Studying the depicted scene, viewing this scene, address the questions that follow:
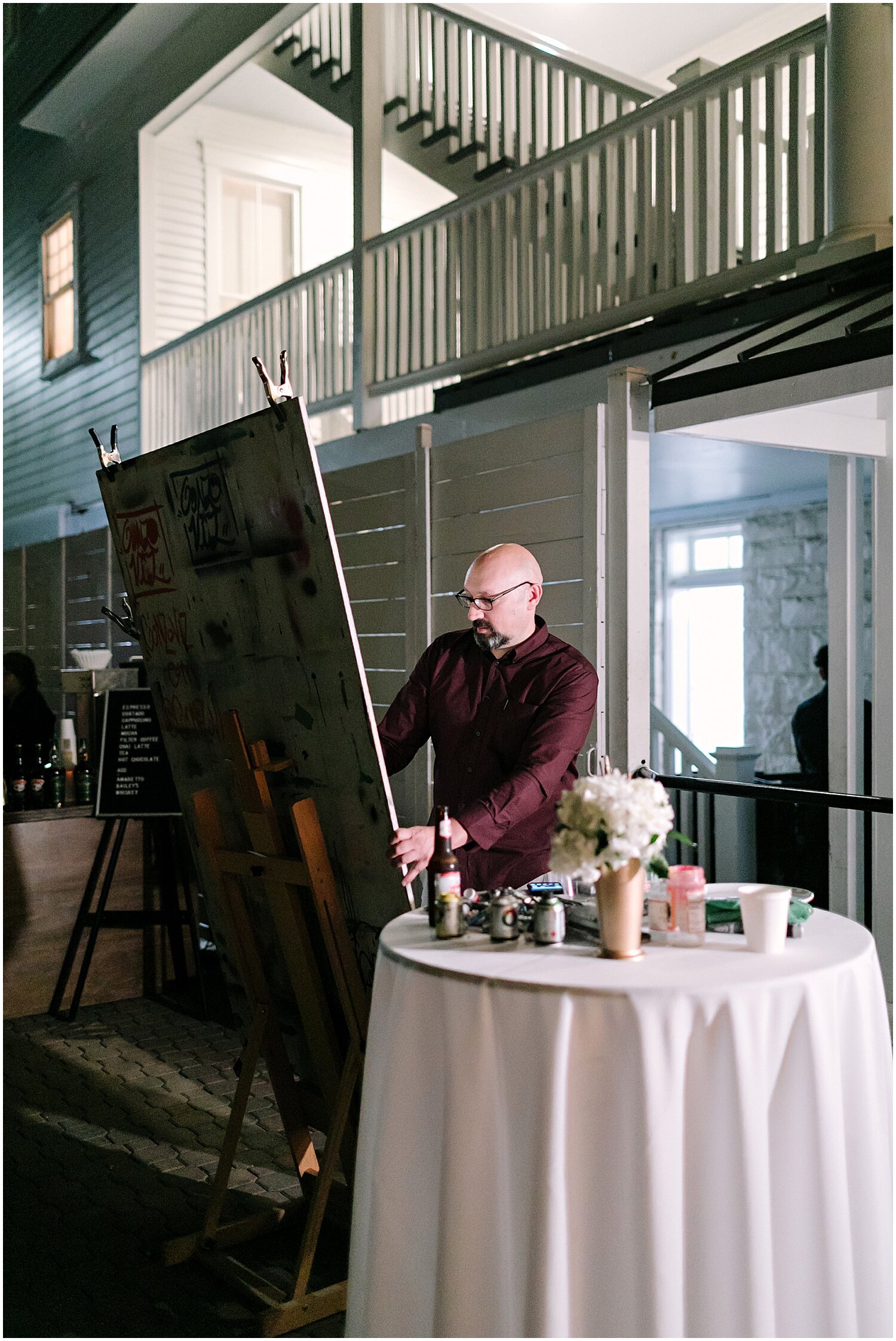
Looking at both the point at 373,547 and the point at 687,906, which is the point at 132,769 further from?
the point at 687,906

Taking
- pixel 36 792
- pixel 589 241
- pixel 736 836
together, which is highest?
pixel 589 241

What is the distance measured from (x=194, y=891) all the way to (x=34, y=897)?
0.78 m

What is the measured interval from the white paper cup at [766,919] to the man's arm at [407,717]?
147cm

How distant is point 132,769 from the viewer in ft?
18.0

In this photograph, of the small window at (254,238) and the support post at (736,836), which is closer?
the support post at (736,836)

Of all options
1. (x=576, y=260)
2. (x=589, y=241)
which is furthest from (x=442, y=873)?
(x=576, y=260)

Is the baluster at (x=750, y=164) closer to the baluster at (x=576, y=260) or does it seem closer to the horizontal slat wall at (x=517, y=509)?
the baluster at (x=576, y=260)

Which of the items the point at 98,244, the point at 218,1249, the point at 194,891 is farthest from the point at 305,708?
the point at 98,244

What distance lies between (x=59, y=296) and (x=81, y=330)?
1.07m

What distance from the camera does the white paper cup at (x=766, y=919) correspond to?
7.17 feet

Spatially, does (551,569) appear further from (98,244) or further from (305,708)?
(98,244)

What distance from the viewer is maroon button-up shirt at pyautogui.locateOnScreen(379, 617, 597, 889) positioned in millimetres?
3094

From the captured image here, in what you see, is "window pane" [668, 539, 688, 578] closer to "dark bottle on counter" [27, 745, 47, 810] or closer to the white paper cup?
"dark bottle on counter" [27, 745, 47, 810]

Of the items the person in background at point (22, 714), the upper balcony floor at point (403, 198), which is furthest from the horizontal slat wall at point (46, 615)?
the person in background at point (22, 714)
